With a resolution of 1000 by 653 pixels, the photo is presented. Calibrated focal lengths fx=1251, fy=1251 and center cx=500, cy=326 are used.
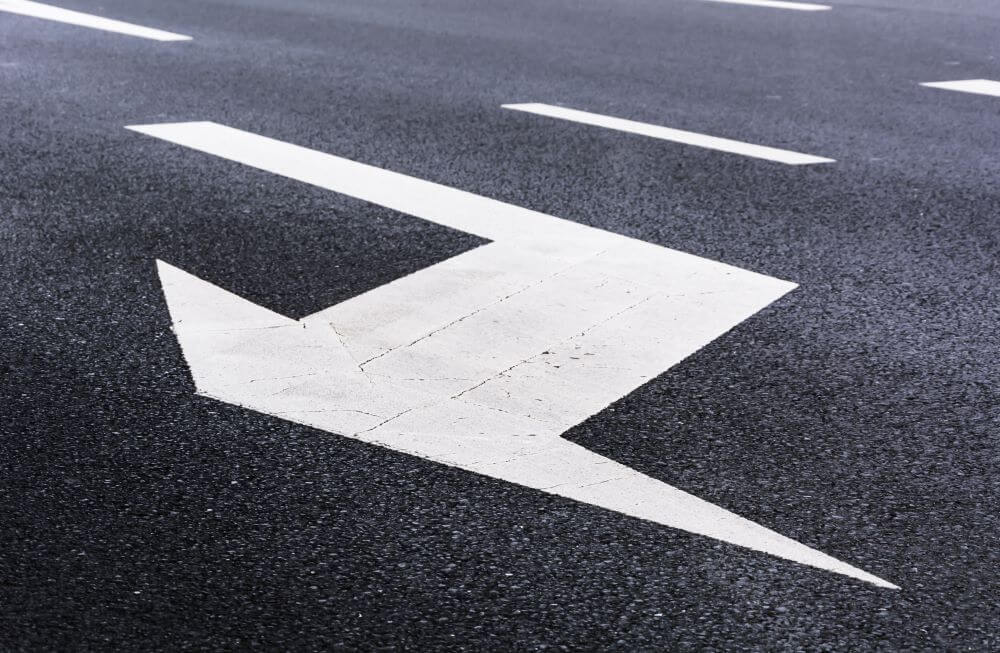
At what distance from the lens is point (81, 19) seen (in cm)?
977

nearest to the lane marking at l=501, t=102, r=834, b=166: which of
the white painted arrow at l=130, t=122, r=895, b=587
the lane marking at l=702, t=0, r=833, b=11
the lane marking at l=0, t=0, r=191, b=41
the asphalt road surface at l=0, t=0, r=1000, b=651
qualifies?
the asphalt road surface at l=0, t=0, r=1000, b=651

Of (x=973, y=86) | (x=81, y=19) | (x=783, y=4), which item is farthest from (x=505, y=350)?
(x=783, y=4)

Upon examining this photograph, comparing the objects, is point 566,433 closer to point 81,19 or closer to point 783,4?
point 81,19

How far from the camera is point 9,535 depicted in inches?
95.7

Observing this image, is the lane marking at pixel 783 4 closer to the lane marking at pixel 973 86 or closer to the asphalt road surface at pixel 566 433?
the lane marking at pixel 973 86

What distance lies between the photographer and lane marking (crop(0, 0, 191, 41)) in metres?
9.02

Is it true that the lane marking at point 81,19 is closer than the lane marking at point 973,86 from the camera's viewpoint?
No

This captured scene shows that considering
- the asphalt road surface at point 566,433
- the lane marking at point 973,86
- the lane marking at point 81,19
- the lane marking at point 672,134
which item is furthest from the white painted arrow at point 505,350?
the lane marking at point 81,19

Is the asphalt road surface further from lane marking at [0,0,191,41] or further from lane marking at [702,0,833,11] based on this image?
lane marking at [702,0,833,11]

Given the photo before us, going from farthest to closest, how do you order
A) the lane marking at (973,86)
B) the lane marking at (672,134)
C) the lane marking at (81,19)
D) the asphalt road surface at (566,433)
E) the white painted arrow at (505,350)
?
the lane marking at (81,19)
the lane marking at (973,86)
the lane marking at (672,134)
the white painted arrow at (505,350)
the asphalt road surface at (566,433)

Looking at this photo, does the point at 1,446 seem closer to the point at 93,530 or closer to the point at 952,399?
the point at 93,530

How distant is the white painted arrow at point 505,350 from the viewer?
9.04ft

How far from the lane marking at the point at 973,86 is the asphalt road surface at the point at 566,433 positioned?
20cm

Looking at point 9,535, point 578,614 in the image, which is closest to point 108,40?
point 9,535
